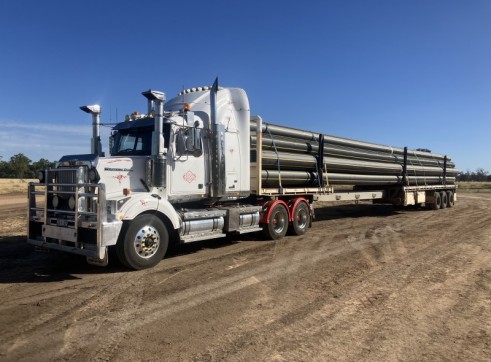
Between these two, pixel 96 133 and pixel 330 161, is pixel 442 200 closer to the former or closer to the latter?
pixel 330 161

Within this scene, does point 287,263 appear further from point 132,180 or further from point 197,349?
point 197,349

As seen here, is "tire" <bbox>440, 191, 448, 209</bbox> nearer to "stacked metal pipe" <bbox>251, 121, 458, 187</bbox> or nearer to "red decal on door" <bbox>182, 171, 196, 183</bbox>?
"stacked metal pipe" <bbox>251, 121, 458, 187</bbox>

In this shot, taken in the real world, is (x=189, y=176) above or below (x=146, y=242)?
above

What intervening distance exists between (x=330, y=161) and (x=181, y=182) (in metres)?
7.05

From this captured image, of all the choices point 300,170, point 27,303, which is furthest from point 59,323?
point 300,170

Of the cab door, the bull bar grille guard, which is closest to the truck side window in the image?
the cab door

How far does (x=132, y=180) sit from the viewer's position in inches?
321

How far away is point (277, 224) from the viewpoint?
38.3 ft

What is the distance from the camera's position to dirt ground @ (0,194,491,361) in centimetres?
420

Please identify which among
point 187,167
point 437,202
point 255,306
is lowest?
point 255,306

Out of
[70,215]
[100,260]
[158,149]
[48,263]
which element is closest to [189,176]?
[158,149]

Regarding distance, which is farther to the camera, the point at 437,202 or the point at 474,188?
the point at 474,188

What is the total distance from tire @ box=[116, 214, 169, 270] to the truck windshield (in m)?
1.63

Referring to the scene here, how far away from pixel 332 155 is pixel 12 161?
9095 centimetres
